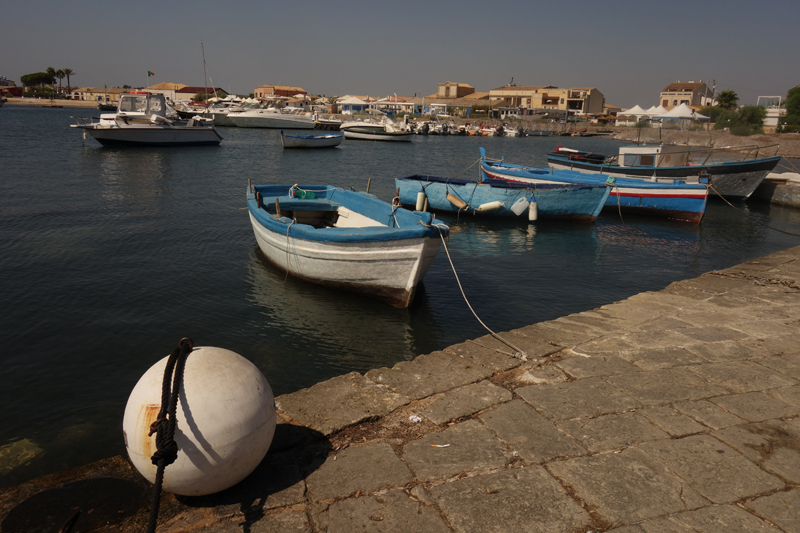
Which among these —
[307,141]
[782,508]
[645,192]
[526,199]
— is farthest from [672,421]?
[307,141]

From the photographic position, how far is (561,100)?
130 metres

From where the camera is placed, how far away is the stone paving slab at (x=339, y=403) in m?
4.33

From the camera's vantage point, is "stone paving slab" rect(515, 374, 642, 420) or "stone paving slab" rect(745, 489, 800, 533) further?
"stone paving slab" rect(515, 374, 642, 420)

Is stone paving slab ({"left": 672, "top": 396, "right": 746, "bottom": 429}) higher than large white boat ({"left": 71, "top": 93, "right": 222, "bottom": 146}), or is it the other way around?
large white boat ({"left": 71, "top": 93, "right": 222, "bottom": 146})

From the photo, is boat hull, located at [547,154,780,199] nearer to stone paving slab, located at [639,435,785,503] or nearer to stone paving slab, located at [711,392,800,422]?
stone paving slab, located at [711,392,800,422]

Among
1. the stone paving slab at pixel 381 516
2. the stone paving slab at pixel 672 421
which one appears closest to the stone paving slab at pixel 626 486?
the stone paving slab at pixel 672 421

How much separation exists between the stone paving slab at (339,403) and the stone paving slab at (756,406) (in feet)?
9.20

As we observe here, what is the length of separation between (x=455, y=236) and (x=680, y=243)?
681cm

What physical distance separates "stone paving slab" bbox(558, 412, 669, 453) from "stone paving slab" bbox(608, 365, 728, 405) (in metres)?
0.41

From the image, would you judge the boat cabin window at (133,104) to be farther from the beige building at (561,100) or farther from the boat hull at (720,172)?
the beige building at (561,100)

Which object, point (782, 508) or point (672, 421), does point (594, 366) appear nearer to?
point (672, 421)

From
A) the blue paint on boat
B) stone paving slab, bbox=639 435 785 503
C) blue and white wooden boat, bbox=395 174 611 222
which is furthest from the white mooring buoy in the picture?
blue and white wooden boat, bbox=395 174 611 222

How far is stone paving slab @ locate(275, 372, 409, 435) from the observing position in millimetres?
4332

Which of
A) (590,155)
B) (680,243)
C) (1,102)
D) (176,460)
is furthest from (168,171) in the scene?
(1,102)
